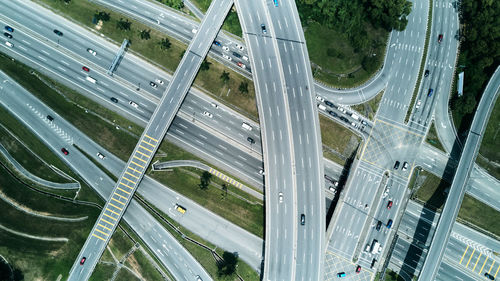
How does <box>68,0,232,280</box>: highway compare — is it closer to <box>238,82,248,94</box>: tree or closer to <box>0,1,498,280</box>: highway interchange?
<box>0,1,498,280</box>: highway interchange

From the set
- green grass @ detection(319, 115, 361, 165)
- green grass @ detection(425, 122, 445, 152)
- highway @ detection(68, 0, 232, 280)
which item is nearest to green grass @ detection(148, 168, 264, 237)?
highway @ detection(68, 0, 232, 280)

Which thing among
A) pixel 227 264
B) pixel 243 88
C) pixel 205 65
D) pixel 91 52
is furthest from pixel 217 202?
pixel 91 52

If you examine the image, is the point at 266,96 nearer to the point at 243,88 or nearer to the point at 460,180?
the point at 243,88

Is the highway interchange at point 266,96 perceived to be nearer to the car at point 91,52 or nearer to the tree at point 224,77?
the car at point 91,52

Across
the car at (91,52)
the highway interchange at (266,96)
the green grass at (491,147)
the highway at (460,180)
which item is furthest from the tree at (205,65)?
the green grass at (491,147)

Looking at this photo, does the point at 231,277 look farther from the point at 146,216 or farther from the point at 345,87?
the point at 345,87
